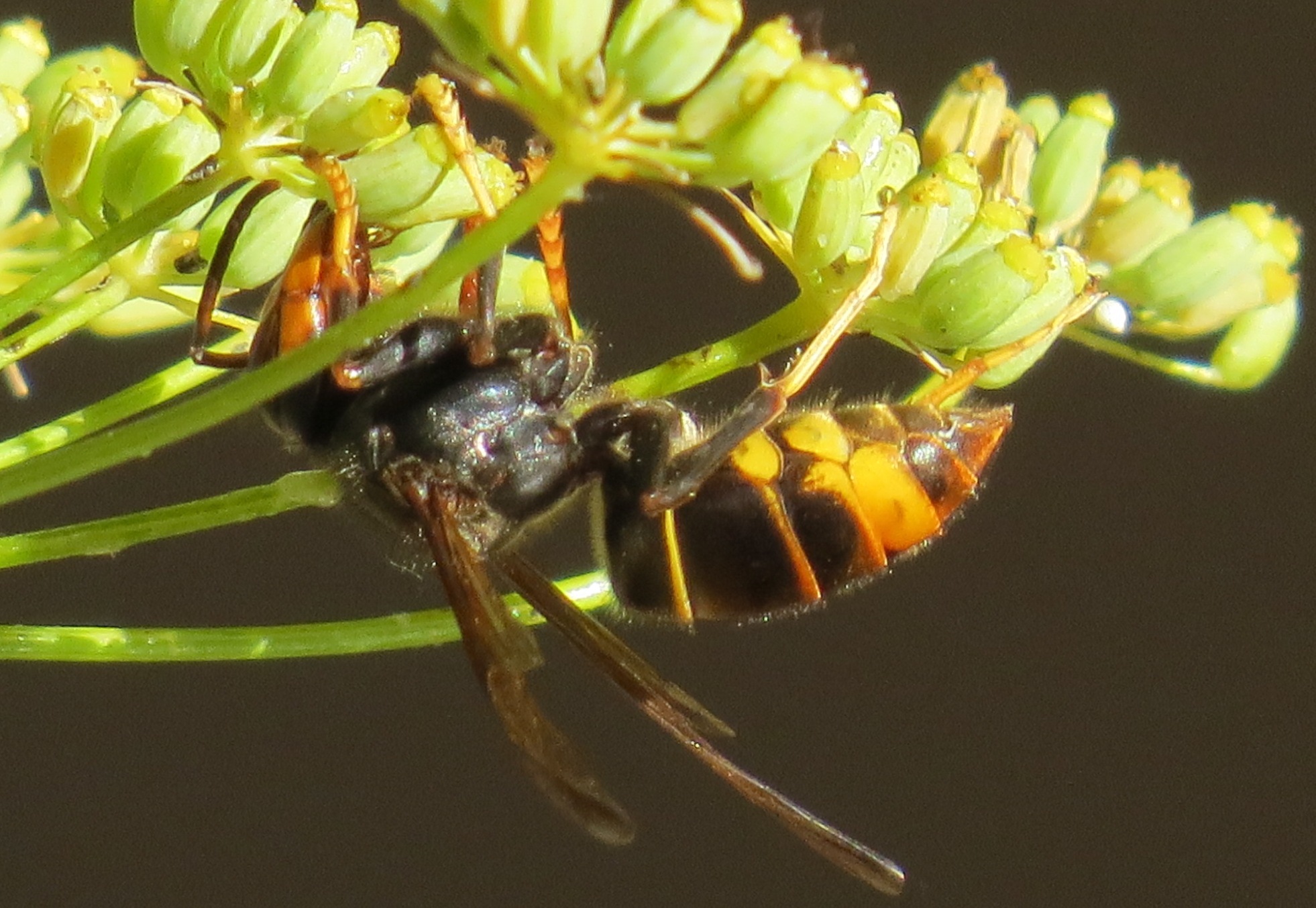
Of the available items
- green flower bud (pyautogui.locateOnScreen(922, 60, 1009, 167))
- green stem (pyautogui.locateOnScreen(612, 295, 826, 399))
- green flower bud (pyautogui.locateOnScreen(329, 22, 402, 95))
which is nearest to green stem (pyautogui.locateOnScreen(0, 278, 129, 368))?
green flower bud (pyautogui.locateOnScreen(329, 22, 402, 95))

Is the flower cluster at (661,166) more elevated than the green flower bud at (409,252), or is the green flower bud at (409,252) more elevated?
the flower cluster at (661,166)

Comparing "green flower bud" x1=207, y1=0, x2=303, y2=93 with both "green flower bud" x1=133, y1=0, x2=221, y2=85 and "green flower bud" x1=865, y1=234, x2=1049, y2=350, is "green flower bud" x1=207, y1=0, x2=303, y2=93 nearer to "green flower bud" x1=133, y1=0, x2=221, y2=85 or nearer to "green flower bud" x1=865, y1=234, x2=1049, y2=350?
"green flower bud" x1=133, y1=0, x2=221, y2=85

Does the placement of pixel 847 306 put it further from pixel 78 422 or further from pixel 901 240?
pixel 78 422

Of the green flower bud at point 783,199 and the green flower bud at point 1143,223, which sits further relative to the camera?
the green flower bud at point 1143,223

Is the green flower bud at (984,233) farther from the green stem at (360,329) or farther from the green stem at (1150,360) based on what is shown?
the green stem at (360,329)

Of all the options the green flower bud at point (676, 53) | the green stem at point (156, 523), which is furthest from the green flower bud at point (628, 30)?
the green stem at point (156, 523)

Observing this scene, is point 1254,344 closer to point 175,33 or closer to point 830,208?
point 830,208
